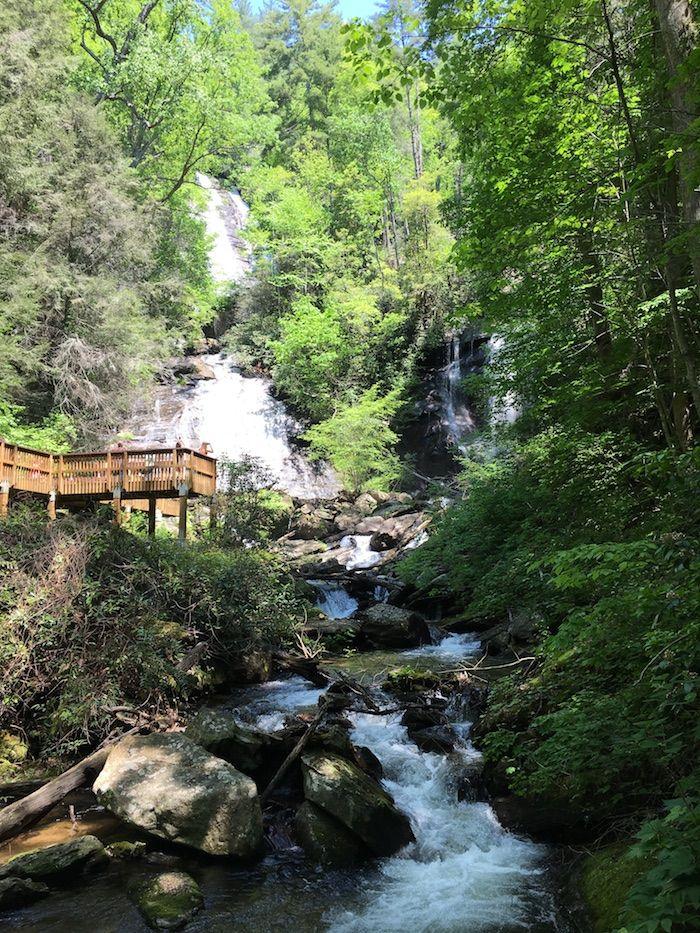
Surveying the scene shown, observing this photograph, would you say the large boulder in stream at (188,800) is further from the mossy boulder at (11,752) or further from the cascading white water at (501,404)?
the cascading white water at (501,404)

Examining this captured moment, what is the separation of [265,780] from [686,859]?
494 centimetres

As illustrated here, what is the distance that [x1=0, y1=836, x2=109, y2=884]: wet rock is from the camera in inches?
185

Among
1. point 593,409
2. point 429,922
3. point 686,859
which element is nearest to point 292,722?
point 429,922

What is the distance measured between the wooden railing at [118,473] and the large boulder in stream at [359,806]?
8068 mm

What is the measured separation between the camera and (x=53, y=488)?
12.9m

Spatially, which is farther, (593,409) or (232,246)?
(232,246)

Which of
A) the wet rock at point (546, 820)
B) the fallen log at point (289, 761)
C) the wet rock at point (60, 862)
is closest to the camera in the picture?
the wet rock at point (60, 862)

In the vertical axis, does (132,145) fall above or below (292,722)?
above

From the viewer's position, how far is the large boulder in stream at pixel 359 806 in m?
5.23

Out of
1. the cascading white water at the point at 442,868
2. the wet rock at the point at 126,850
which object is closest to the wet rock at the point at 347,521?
the cascading white water at the point at 442,868

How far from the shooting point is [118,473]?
41.8 feet

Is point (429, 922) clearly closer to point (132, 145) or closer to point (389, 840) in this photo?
point (389, 840)

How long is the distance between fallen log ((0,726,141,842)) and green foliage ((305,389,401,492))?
55.8 ft

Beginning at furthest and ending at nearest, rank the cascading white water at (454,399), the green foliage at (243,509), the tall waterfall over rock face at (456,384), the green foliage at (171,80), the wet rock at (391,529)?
1. the cascading white water at (454,399)
2. the tall waterfall over rock face at (456,384)
3. the green foliage at (171,80)
4. the wet rock at (391,529)
5. the green foliage at (243,509)
